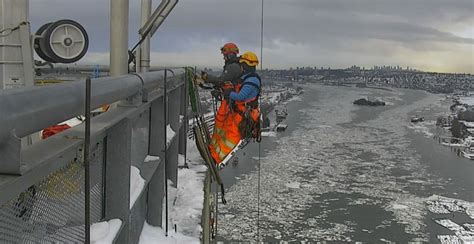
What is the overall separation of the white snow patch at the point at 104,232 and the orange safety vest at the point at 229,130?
375 centimetres

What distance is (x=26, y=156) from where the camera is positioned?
1005mm

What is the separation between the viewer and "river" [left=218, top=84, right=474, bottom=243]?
3378cm

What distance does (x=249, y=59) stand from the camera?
526 cm

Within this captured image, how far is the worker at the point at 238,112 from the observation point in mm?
5312

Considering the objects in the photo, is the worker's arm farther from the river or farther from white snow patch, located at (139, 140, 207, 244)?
the river

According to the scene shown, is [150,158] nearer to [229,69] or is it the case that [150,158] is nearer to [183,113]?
[183,113]

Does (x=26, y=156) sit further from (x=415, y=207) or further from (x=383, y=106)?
(x=383, y=106)

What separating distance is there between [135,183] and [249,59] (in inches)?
128

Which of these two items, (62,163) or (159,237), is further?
(159,237)

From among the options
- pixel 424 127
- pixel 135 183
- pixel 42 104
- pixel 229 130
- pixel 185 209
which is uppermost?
pixel 42 104

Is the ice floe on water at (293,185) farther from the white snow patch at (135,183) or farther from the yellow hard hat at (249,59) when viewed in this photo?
the white snow patch at (135,183)

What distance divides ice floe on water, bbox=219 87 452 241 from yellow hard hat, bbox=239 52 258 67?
27.8m

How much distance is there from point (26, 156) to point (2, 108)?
0.26m

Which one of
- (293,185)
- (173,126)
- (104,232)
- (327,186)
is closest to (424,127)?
(327,186)
